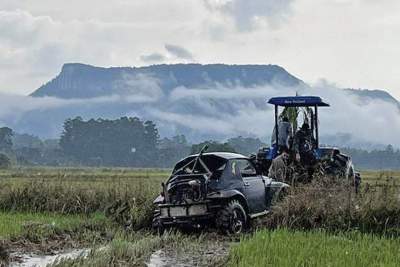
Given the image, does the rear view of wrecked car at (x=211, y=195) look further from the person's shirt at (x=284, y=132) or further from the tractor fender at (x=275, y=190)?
the person's shirt at (x=284, y=132)

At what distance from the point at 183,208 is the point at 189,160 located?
1.48 meters

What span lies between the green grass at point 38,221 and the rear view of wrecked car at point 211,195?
6.93ft

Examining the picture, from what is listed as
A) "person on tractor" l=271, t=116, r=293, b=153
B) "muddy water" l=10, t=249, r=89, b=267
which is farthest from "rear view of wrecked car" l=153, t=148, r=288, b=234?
"person on tractor" l=271, t=116, r=293, b=153

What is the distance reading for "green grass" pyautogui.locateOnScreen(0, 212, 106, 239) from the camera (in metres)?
13.3

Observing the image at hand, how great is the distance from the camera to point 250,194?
13703 millimetres

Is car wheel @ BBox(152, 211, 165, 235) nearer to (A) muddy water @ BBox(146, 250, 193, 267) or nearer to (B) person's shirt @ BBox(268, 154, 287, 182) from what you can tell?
(A) muddy water @ BBox(146, 250, 193, 267)

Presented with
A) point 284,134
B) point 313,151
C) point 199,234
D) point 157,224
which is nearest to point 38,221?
point 157,224

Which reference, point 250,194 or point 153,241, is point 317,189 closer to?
point 250,194

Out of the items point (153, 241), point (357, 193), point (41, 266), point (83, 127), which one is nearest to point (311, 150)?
point (357, 193)

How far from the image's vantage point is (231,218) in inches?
502

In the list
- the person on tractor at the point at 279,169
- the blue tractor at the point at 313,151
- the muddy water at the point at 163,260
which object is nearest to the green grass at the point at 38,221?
the muddy water at the point at 163,260

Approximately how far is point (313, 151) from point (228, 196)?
4.64 metres

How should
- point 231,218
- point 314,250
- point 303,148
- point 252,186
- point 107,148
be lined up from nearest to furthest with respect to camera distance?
point 314,250 < point 231,218 < point 252,186 < point 303,148 < point 107,148

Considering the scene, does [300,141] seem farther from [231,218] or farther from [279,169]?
[231,218]
